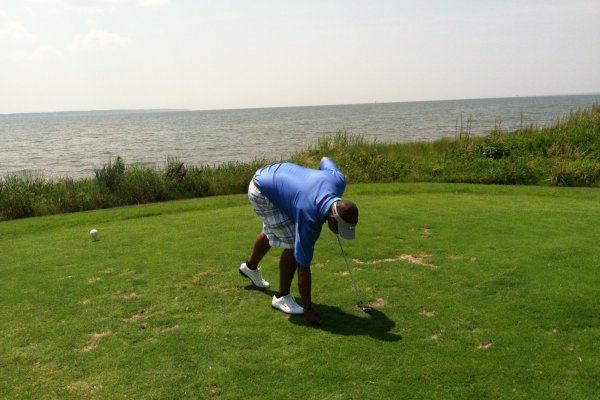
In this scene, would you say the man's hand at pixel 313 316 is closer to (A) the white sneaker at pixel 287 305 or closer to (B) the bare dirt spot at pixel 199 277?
(A) the white sneaker at pixel 287 305

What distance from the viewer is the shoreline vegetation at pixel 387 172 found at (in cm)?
1591

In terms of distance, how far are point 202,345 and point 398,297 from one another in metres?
2.41

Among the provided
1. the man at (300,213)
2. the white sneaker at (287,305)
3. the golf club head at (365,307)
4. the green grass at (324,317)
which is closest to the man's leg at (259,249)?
the man at (300,213)

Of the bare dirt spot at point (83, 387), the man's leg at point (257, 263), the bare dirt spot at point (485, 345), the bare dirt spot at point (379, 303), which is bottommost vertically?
the bare dirt spot at point (83, 387)

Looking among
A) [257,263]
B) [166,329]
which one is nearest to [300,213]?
[257,263]

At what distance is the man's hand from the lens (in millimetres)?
5371

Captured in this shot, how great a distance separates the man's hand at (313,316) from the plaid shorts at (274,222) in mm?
772

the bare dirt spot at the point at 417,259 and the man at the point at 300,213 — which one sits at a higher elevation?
the man at the point at 300,213

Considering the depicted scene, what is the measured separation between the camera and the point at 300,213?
204 inches

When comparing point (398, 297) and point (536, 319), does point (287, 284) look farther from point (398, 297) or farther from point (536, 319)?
point (536, 319)

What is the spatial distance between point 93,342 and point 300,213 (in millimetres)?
2484

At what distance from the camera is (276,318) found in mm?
5609

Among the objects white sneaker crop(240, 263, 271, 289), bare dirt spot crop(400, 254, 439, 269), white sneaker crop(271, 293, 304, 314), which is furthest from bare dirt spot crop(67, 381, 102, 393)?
bare dirt spot crop(400, 254, 439, 269)

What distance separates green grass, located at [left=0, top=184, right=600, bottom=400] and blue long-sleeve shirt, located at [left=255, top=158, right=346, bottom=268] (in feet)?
3.19
